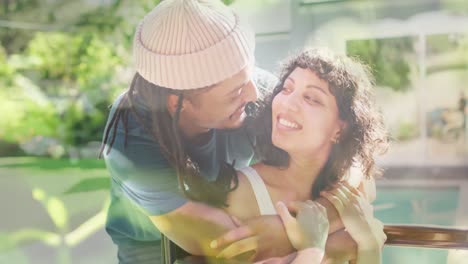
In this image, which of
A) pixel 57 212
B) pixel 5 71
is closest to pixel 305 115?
pixel 57 212

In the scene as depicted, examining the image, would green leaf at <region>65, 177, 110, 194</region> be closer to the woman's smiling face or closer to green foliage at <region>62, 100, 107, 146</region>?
green foliage at <region>62, 100, 107, 146</region>

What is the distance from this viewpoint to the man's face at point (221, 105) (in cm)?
176

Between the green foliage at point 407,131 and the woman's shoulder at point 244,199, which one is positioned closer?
the green foliage at point 407,131

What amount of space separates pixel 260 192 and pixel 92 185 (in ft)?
1.89

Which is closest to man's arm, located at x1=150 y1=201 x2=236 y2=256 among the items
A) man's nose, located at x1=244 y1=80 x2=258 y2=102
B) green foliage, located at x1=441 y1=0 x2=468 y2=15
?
man's nose, located at x1=244 y1=80 x2=258 y2=102

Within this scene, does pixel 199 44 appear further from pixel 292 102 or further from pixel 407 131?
pixel 407 131

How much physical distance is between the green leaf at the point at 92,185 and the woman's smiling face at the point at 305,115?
23.6 inches

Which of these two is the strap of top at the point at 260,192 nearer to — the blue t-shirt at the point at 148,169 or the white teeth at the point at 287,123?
the blue t-shirt at the point at 148,169

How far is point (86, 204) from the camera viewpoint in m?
1.94

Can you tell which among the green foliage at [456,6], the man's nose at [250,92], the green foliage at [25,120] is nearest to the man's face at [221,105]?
the man's nose at [250,92]

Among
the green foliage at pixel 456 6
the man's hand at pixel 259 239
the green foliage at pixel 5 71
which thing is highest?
the green foliage at pixel 456 6

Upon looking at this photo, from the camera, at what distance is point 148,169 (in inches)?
71.9

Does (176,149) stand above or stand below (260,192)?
above

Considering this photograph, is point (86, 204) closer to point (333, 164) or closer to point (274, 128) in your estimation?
point (274, 128)
